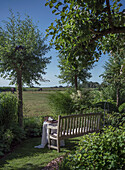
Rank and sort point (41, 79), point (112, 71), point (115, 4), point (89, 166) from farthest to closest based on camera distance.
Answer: point (112, 71) → point (41, 79) → point (115, 4) → point (89, 166)

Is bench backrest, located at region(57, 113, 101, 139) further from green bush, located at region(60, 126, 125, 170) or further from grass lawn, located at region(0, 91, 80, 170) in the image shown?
green bush, located at region(60, 126, 125, 170)

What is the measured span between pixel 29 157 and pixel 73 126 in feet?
4.52

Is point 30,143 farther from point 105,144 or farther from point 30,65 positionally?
point 105,144

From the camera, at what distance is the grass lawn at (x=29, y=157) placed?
3.72 m

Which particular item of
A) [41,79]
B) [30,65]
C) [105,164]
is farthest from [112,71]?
[105,164]

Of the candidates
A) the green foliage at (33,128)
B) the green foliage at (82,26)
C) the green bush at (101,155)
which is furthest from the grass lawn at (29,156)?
the green foliage at (82,26)

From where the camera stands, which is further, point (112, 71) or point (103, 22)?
point (112, 71)

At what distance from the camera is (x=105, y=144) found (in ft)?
8.16

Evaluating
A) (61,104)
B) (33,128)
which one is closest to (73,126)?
(33,128)

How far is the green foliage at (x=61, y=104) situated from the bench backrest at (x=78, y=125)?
391 cm

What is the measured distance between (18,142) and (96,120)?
2.61m

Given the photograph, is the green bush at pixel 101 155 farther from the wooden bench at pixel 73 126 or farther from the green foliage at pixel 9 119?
the green foliage at pixel 9 119

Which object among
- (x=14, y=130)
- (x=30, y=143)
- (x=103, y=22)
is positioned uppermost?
(x=103, y=22)

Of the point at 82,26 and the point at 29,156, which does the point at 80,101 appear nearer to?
the point at 29,156
